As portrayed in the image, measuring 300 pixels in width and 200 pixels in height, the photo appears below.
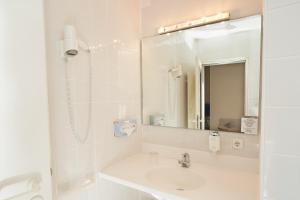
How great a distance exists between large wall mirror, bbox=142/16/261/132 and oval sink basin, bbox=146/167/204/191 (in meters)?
0.33

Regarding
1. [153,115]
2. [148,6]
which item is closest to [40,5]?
[148,6]

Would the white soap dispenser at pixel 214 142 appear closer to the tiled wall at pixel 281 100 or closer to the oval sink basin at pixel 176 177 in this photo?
the oval sink basin at pixel 176 177

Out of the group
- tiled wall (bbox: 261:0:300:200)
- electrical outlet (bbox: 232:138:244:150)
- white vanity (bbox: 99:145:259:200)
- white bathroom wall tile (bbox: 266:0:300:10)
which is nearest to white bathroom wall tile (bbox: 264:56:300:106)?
tiled wall (bbox: 261:0:300:200)

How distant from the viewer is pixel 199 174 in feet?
4.01

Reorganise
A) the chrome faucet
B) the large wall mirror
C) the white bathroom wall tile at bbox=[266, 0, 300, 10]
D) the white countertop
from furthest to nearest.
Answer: the chrome faucet
the large wall mirror
the white countertop
the white bathroom wall tile at bbox=[266, 0, 300, 10]

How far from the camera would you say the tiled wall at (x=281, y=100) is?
603mm

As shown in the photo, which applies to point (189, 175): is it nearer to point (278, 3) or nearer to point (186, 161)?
point (186, 161)

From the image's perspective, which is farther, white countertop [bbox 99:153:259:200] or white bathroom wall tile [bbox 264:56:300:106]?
white countertop [bbox 99:153:259:200]

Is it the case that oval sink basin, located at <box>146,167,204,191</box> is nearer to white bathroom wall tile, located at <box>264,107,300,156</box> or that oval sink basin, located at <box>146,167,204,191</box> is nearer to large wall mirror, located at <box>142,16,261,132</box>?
large wall mirror, located at <box>142,16,261,132</box>

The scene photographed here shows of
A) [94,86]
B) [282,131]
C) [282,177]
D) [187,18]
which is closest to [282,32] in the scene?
[282,131]

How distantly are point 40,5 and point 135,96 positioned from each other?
903mm

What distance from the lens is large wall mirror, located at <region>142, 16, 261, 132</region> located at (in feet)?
3.93

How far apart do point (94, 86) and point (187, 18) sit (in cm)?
84

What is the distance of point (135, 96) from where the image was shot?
5.28 feet
